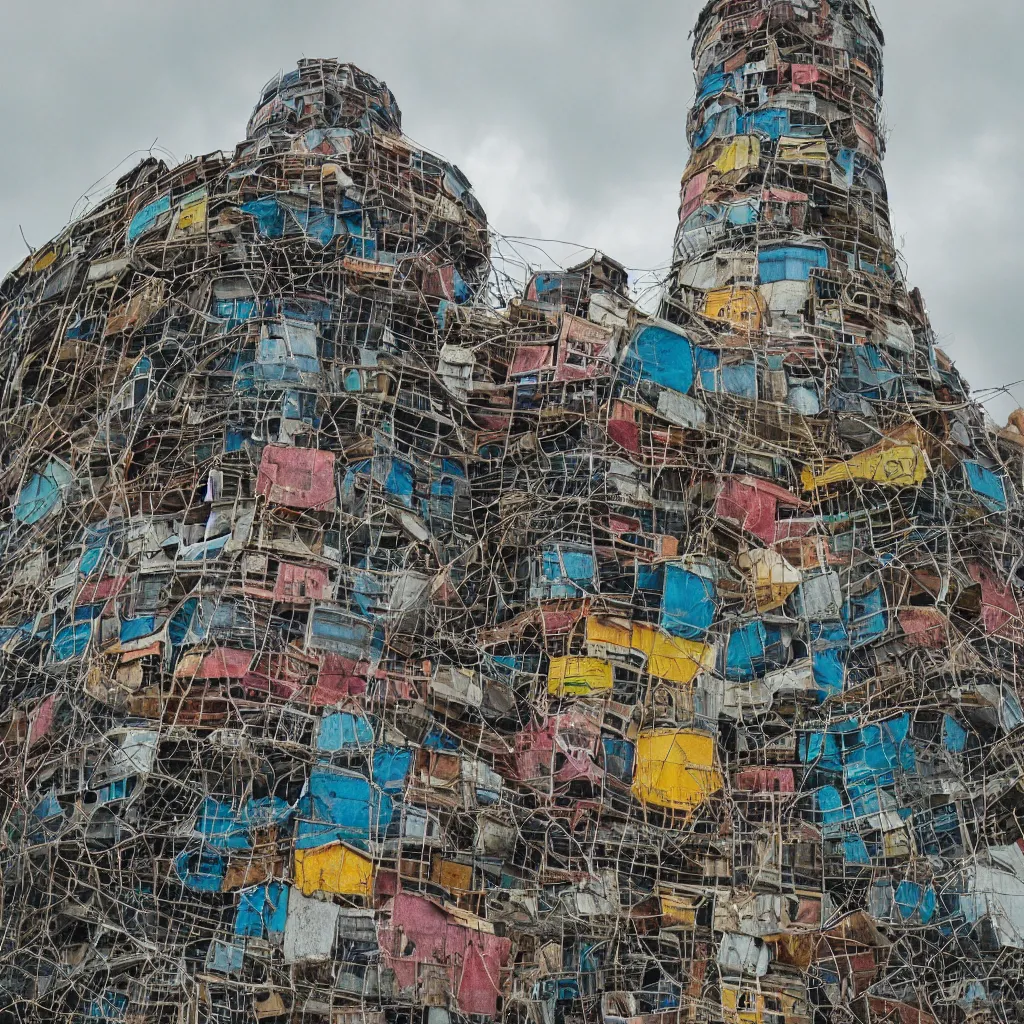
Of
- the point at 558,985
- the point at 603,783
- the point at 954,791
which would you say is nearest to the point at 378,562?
the point at 603,783

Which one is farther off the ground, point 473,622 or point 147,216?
point 147,216

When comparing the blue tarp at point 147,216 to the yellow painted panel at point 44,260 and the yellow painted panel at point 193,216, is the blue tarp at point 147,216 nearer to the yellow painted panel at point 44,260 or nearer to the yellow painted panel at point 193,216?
the yellow painted panel at point 193,216

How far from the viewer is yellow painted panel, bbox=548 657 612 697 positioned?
43.8 metres

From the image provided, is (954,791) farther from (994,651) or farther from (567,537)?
(567,537)

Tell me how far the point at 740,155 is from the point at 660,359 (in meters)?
11.4

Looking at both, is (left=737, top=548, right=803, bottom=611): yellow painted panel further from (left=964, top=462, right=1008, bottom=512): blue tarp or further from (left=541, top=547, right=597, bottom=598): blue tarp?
(left=964, top=462, right=1008, bottom=512): blue tarp

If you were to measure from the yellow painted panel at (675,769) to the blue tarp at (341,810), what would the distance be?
586 centimetres

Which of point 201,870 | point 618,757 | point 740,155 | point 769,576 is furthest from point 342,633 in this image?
point 740,155

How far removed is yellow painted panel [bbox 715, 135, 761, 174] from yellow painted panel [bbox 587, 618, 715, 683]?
18554 mm

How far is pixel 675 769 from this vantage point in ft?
141

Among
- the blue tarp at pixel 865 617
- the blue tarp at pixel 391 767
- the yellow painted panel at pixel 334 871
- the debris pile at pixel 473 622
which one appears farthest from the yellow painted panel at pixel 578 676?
the yellow painted panel at pixel 334 871

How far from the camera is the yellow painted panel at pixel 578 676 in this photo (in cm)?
4375

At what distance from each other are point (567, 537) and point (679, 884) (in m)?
8.79

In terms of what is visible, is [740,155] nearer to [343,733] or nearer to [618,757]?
[618,757]
